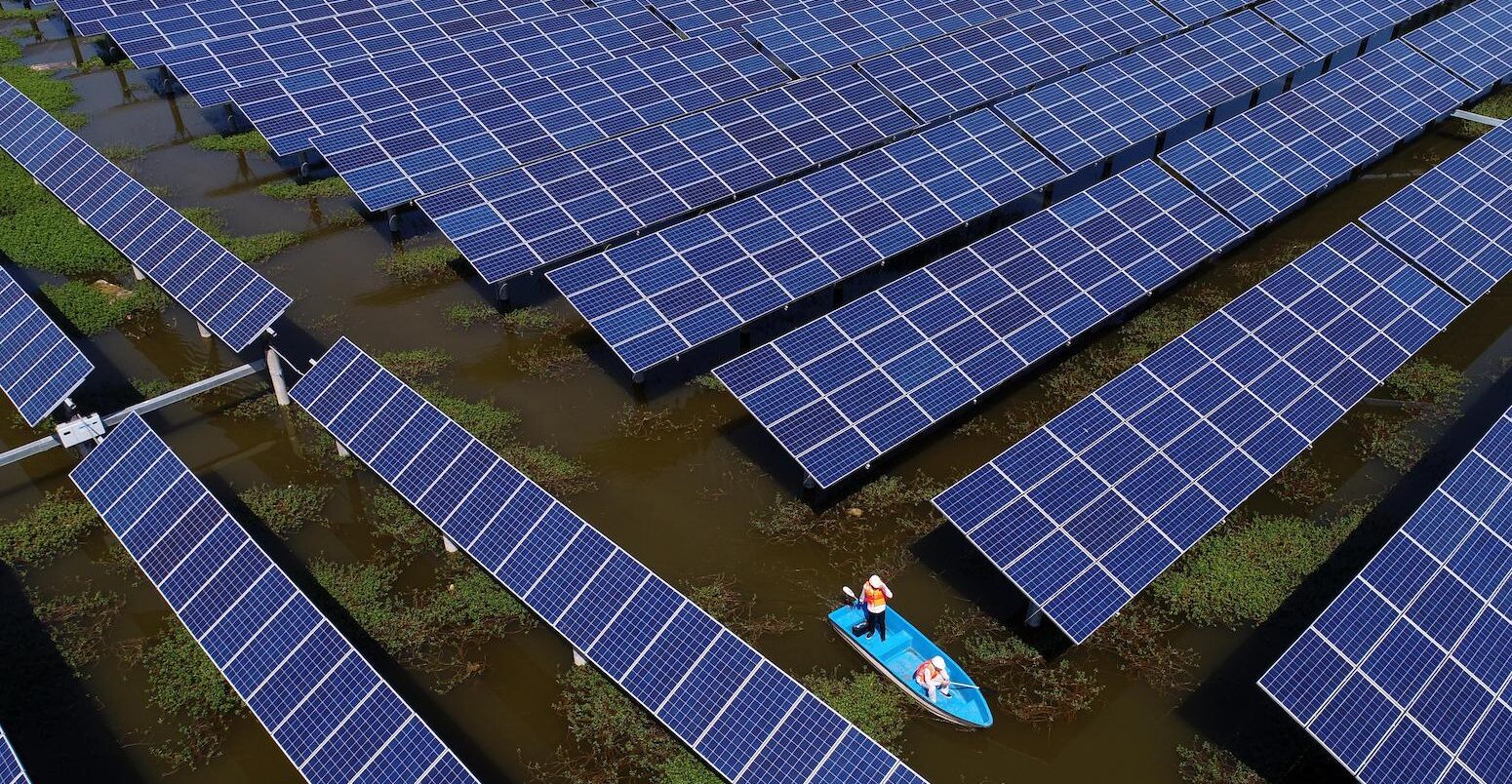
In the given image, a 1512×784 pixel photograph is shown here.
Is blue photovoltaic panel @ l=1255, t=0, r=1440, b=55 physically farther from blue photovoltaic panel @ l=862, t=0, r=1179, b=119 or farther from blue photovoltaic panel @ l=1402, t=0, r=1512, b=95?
blue photovoltaic panel @ l=862, t=0, r=1179, b=119

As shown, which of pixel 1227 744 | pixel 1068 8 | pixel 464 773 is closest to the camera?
pixel 464 773

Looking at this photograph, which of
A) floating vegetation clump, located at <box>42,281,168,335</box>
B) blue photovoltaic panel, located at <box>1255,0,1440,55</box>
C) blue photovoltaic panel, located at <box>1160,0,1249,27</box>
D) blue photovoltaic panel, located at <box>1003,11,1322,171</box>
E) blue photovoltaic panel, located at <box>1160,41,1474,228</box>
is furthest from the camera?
blue photovoltaic panel, located at <box>1160,0,1249,27</box>

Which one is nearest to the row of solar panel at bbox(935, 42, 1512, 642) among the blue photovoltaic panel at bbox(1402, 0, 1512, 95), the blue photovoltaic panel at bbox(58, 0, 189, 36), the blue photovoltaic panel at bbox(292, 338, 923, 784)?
the blue photovoltaic panel at bbox(292, 338, 923, 784)

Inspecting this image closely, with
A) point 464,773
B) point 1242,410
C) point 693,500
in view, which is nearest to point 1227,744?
point 1242,410

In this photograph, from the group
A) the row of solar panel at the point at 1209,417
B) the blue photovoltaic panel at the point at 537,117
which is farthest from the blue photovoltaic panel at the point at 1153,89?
the blue photovoltaic panel at the point at 537,117

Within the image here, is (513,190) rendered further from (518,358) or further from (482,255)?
(518,358)

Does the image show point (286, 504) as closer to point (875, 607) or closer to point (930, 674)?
point (875, 607)
